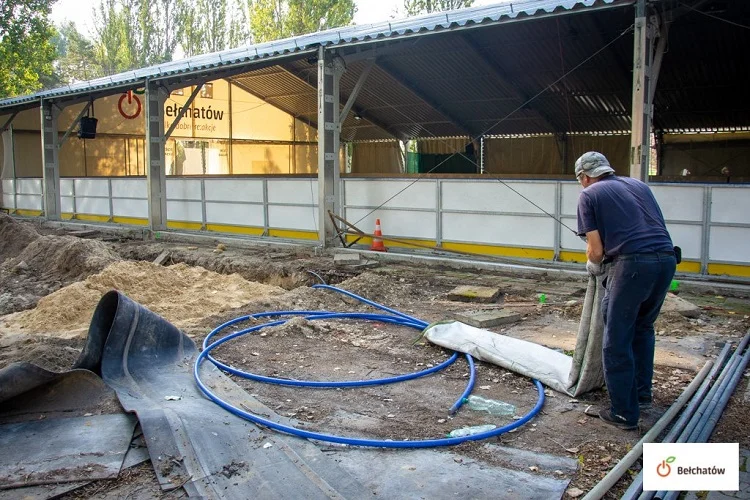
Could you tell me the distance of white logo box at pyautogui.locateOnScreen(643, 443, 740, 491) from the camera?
3590 millimetres

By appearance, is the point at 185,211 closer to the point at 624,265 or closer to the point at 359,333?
the point at 359,333

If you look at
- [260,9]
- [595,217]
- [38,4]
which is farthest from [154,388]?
[260,9]

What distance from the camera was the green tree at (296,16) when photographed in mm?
39344

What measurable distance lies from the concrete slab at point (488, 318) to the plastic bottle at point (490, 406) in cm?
235

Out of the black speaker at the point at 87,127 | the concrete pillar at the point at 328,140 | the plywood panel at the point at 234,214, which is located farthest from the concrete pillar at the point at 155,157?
the concrete pillar at the point at 328,140

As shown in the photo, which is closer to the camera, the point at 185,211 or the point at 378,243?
the point at 378,243

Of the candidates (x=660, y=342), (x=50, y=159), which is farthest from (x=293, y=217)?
(x=50, y=159)

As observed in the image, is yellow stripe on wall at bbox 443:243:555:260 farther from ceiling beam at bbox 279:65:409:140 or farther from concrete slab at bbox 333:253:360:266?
ceiling beam at bbox 279:65:409:140

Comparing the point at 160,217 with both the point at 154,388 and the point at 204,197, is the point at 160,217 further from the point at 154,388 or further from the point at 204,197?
the point at 154,388

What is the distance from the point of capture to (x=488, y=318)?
764 centimetres

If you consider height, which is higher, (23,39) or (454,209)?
(23,39)

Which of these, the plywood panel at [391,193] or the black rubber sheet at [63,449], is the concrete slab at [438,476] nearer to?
the black rubber sheet at [63,449]

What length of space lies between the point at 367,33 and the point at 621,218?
27.4ft

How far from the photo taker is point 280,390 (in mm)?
5434
